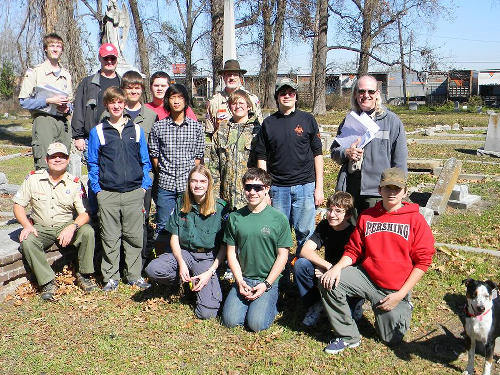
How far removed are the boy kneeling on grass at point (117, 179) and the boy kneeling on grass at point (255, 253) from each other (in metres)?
1.11

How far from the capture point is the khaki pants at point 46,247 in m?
4.66

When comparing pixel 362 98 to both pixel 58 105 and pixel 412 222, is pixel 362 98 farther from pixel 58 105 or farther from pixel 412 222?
pixel 58 105

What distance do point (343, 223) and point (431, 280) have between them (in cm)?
144

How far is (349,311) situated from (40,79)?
14.0 ft

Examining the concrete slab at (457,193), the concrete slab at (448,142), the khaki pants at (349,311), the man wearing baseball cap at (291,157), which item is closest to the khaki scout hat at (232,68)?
the man wearing baseball cap at (291,157)

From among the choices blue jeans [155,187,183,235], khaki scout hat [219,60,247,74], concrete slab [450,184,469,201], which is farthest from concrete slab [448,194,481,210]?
blue jeans [155,187,183,235]

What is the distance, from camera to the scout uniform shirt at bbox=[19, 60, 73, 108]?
19.0 ft

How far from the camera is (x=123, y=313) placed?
4.40 metres

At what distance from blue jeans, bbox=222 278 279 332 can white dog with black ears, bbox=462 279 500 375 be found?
57.5 inches

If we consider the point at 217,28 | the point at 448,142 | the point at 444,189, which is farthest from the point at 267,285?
the point at 217,28

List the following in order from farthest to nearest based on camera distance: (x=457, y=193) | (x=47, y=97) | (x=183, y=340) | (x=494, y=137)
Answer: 1. (x=494, y=137)
2. (x=457, y=193)
3. (x=47, y=97)
4. (x=183, y=340)

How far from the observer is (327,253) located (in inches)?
169

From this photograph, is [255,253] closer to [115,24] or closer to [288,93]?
[288,93]

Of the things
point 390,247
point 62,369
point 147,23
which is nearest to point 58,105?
point 62,369
